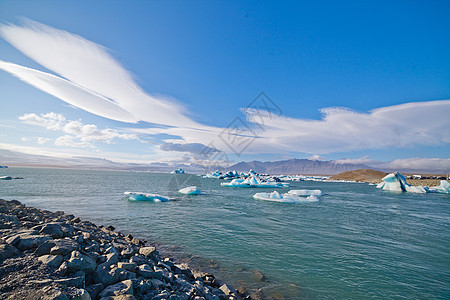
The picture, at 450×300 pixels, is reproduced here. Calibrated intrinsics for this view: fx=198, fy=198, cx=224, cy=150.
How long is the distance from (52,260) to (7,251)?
0.82 m

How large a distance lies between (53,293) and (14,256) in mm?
1691

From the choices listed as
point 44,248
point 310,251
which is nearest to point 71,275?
point 44,248

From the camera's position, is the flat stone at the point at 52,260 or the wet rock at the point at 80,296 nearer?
the wet rock at the point at 80,296

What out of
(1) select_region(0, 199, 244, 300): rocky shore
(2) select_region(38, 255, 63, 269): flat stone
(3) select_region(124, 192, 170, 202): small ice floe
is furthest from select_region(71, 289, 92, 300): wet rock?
(3) select_region(124, 192, 170, 202): small ice floe

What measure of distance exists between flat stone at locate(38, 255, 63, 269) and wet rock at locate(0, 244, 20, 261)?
1.55ft

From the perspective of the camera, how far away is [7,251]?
3.62 m

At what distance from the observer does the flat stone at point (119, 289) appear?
133 inches

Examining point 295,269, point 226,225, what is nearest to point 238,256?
point 295,269

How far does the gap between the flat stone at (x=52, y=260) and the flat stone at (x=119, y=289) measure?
1.05m

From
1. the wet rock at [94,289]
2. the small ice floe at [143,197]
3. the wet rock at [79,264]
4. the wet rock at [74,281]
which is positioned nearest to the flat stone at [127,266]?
the wet rock at [79,264]

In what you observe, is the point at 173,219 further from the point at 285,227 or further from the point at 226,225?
the point at 285,227

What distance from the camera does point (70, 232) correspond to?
17.1ft

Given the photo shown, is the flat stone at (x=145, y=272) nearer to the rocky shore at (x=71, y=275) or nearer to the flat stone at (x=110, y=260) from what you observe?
the rocky shore at (x=71, y=275)

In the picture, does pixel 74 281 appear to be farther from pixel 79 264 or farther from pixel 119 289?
pixel 119 289
